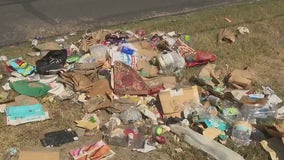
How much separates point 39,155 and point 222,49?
3.03 meters

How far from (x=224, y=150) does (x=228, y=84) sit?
1.21 m

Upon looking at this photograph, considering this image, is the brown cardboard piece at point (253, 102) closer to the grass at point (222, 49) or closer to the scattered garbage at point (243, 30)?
the grass at point (222, 49)

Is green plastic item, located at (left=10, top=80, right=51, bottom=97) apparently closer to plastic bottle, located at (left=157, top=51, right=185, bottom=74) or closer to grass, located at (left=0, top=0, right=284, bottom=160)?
grass, located at (left=0, top=0, right=284, bottom=160)

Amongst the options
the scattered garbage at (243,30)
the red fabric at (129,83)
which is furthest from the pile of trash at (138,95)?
the scattered garbage at (243,30)

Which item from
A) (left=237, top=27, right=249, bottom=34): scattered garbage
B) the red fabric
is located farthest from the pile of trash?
(left=237, top=27, right=249, bottom=34): scattered garbage

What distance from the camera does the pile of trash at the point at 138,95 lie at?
14.8ft

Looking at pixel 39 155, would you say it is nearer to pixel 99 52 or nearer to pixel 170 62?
pixel 99 52

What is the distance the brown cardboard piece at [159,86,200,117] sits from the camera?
4852 millimetres

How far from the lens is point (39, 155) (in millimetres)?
4227

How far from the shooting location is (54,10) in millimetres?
7094

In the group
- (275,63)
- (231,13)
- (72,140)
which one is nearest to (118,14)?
(231,13)

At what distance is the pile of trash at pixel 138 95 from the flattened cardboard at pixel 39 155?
1cm

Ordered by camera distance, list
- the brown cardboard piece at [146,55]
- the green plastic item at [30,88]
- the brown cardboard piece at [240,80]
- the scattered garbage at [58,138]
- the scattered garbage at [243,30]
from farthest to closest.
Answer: the scattered garbage at [243,30]
the brown cardboard piece at [146,55]
the brown cardboard piece at [240,80]
the green plastic item at [30,88]
the scattered garbage at [58,138]

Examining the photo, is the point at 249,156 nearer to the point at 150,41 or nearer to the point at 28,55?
the point at 150,41
